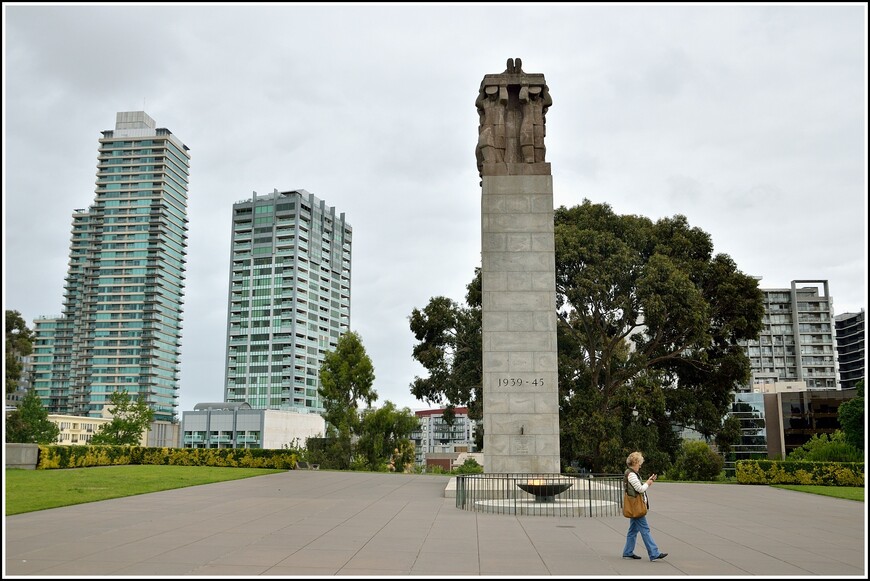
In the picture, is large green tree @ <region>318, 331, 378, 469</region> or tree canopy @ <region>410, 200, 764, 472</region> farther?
large green tree @ <region>318, 331, 378, 469</region>

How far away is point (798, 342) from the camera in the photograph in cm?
14112

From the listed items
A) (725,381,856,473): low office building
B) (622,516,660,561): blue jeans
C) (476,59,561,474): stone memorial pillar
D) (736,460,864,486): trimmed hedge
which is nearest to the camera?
(622,516,660,561): blue jeans

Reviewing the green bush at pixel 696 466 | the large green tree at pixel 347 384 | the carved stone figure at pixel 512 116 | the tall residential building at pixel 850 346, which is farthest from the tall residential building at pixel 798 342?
the carved stone figure at pixel 512 116

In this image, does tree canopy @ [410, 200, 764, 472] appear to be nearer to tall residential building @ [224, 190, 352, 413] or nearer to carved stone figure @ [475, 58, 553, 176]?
carved stone figure @ [475, 58, 553, 176]

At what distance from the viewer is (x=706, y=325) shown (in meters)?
38.3

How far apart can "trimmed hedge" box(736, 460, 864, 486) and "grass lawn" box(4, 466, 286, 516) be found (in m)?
23.0

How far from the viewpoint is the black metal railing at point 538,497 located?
18453 mm

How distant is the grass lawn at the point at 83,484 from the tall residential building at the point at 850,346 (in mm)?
169925

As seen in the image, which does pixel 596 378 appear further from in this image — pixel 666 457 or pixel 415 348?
pixel 415 348

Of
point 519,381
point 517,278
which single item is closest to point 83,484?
point 519,381

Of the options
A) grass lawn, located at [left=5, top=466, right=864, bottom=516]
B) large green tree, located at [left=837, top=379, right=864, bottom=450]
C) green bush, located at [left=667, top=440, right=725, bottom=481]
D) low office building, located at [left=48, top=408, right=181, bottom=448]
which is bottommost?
low office building, located at [left=48, top=408, right=181, bottom=448]

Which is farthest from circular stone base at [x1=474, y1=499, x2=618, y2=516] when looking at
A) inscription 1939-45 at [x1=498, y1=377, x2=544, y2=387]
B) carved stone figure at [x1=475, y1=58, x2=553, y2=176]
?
carved stone figure at [x1=475, y1=58, x2=553, y2=176]

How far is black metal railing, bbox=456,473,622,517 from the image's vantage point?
18453 millimetres

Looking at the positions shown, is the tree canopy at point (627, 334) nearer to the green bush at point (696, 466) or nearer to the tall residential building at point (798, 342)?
the green bush at point (696, 466)
